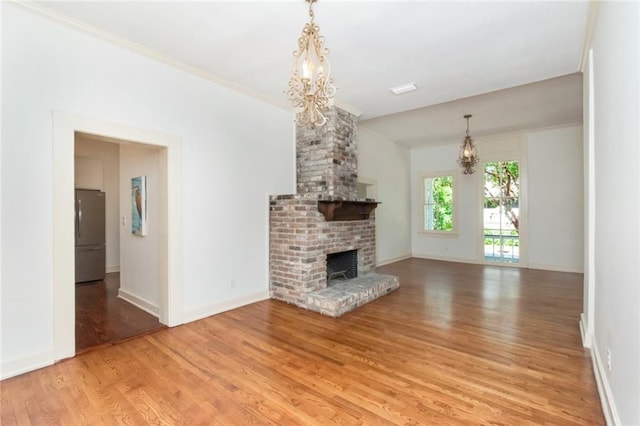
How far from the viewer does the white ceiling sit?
8.33 ft

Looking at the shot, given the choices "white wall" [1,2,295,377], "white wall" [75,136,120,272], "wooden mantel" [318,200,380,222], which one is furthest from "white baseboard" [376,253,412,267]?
"white wall" [75,136,120,272]

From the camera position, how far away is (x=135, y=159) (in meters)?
4.23

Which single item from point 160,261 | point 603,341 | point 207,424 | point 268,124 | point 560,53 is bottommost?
point 207,424

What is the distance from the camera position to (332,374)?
2436 mm

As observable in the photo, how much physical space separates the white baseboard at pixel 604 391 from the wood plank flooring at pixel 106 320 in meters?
3.92

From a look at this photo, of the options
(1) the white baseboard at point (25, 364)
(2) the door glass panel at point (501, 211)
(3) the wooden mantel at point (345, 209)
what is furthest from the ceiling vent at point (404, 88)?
(1) the white baseboard at point (25, 364)

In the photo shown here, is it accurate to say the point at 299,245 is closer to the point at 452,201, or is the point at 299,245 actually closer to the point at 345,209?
the point at 345,209

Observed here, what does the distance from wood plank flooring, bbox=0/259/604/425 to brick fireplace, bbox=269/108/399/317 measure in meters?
0.42

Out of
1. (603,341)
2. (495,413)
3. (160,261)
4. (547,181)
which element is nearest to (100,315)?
(160,261)

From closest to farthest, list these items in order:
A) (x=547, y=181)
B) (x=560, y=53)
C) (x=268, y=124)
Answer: (x=560, y=53) < (x=268, y=124) < (x=547, y=181)

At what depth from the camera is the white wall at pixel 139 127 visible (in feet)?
7.93

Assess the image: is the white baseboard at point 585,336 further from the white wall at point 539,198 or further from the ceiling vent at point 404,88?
the white wall at point 539,198

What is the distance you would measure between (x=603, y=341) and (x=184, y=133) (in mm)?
4428

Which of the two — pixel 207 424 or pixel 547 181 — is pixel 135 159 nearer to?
pixel 207 424
